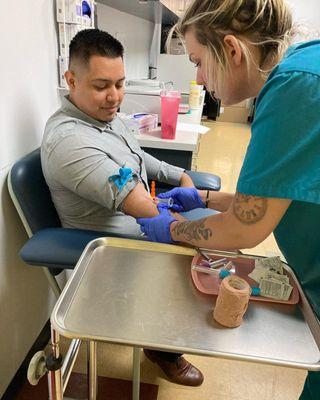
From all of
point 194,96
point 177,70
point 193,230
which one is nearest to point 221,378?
point 193,230

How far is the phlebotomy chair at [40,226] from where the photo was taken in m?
1.02

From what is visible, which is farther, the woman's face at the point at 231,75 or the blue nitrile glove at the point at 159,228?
the blue nitrile glove at the point at 159,228

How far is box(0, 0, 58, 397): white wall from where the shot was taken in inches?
44.4

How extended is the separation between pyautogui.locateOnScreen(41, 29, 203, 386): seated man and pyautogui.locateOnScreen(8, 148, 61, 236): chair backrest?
4 cm

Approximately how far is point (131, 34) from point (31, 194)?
8.42 ft

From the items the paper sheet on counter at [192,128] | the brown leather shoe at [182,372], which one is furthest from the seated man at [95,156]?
the paper sheet on counter at [192,128]

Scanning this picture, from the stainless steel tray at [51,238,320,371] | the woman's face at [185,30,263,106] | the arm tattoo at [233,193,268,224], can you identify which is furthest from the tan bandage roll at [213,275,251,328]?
the woman's face at [185,30,263,106]

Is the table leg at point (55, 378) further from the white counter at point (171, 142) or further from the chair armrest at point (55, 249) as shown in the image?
the white counter at point (171, 142)

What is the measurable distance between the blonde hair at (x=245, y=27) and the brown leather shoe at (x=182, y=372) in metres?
1.22

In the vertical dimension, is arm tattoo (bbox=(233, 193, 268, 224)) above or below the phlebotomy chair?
above

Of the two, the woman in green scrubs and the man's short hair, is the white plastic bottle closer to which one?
the man's short hair

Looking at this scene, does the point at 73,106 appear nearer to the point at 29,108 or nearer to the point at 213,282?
the point at 29,108

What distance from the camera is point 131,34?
128 inches

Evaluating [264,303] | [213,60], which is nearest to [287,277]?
[264,303]
